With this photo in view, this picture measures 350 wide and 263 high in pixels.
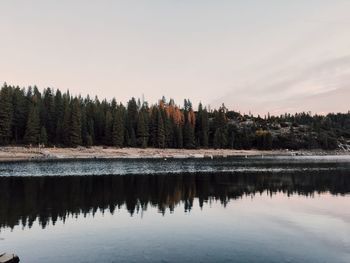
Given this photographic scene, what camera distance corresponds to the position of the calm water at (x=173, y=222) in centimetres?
1847

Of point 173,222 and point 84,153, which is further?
point 84,153

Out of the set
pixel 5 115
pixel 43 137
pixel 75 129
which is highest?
pixel 5 115

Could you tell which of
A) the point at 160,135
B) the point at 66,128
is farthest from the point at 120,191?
the point at 160,135

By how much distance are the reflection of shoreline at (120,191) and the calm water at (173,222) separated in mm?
104

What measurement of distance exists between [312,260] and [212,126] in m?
164

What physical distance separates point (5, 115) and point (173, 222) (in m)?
100

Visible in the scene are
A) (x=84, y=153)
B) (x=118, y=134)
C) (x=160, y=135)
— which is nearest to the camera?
(x=84, y=153)

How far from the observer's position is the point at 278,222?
86.2 ft

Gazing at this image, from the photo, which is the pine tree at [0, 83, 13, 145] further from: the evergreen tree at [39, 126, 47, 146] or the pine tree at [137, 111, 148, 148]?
the pine tree at [137, 111, 148, 148]

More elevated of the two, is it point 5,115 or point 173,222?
point 5,115

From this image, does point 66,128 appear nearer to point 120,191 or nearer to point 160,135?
point 160,135

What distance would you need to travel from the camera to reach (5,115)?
111 meters

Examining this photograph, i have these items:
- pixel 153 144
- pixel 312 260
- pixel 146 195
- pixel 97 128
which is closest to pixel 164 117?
pixel 153 144

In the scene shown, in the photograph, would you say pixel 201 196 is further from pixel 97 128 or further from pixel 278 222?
pixel 97 128
